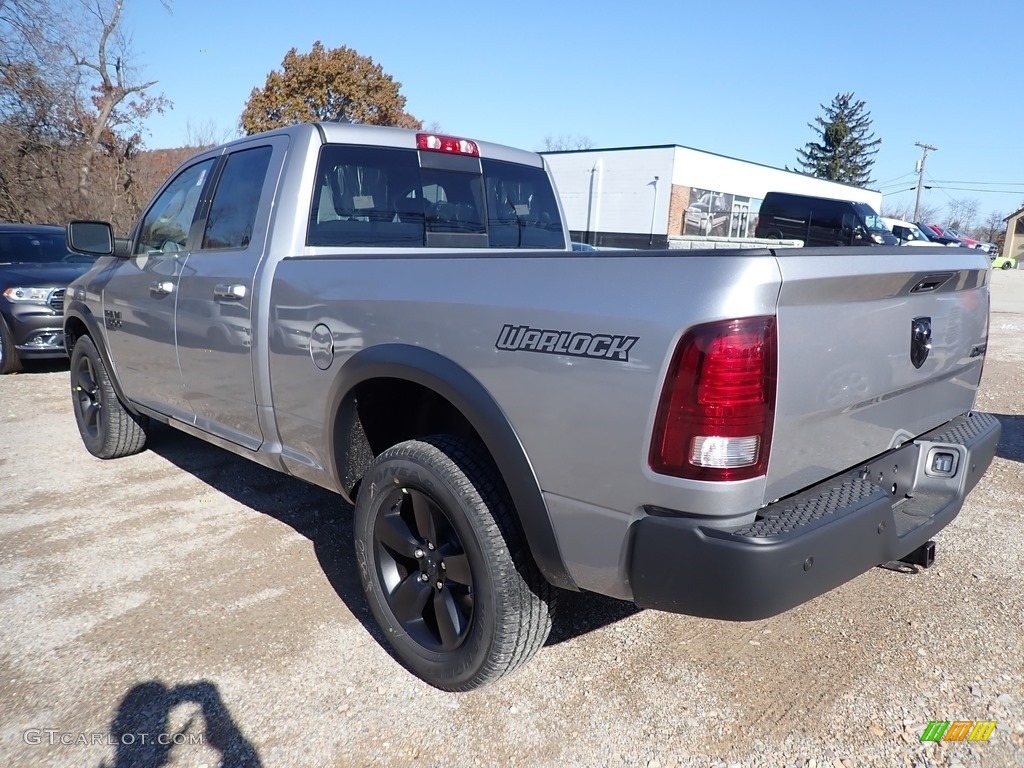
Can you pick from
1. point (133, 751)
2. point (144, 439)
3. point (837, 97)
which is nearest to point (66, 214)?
point (144, 439)

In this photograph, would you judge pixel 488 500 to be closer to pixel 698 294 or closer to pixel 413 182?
pixel 698 294

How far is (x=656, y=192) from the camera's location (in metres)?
31.7

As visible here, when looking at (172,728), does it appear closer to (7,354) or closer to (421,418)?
(421,418)

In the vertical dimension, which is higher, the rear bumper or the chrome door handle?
the chrome door handle

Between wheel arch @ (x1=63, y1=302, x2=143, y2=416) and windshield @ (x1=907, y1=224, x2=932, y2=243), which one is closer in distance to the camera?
wheel arch @ (x1=63, y1=302, x2=143, y2=416)

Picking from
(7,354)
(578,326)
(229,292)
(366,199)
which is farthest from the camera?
(7,354)

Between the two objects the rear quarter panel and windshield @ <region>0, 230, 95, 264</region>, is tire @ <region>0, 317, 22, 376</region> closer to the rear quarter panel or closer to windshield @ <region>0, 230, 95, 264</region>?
windshield @ <region>0, 230, 95, 264</region>

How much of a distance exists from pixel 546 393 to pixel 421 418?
1083 mm

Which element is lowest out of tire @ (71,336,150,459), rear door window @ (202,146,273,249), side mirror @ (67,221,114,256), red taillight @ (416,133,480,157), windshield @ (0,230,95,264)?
tire @ (71,336,150,459)

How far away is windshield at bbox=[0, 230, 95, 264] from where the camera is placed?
876 cm

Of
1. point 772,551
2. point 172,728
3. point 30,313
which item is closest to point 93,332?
point 172,728

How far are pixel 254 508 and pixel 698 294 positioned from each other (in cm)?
325

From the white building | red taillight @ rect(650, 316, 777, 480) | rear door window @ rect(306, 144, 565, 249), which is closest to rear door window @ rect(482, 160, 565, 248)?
rear door window @ rect(306, 144, 565, 249)

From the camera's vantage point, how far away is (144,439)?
5113 mm
